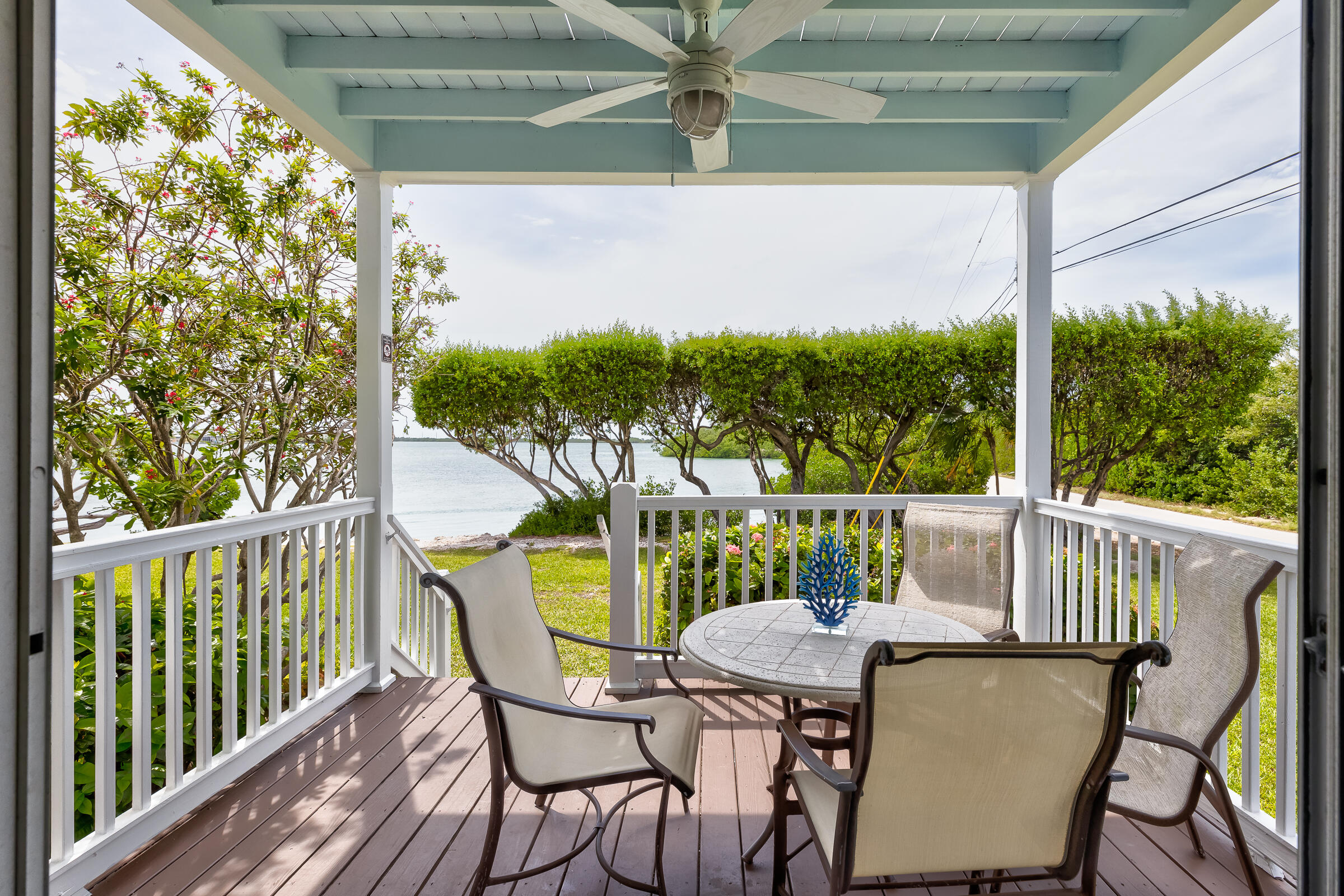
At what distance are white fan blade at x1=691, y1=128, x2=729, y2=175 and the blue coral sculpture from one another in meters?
1.59

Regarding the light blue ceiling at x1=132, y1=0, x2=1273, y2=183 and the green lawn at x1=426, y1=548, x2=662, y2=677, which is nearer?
the light blue ceiling at x1=132, y1=0, x2=1273, y2=183

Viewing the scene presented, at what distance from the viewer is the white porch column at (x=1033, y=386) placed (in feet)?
11.2

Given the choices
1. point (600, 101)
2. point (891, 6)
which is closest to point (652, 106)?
point (600, 101)

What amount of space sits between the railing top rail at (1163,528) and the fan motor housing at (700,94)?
2042 mm

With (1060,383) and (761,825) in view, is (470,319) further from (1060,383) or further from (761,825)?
(761,825)

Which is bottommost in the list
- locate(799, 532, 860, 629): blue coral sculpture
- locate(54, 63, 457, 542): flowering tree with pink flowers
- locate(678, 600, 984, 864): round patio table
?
locate(678, 600, 984, 864): round patio table

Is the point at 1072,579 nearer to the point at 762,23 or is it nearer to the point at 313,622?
the point at 762,23

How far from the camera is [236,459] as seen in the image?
4.04m

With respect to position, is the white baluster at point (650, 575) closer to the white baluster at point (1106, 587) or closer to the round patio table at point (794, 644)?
the round patio table at point (794, 644)

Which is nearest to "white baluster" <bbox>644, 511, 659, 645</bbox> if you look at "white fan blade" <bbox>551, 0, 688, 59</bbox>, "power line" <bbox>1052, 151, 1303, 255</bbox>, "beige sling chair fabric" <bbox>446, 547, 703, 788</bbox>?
"beige sling chair fabric" <bbox>446, 547, 703, 788</bbox>

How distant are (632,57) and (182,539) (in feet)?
8.18

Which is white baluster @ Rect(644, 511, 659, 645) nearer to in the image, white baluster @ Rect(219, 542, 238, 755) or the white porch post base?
the white porch post base

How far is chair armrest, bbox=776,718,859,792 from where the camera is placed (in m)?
1.25

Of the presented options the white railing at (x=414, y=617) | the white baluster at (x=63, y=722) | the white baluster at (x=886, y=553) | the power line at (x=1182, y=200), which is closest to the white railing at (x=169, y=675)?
the white baluster at (x=63, y=722)
